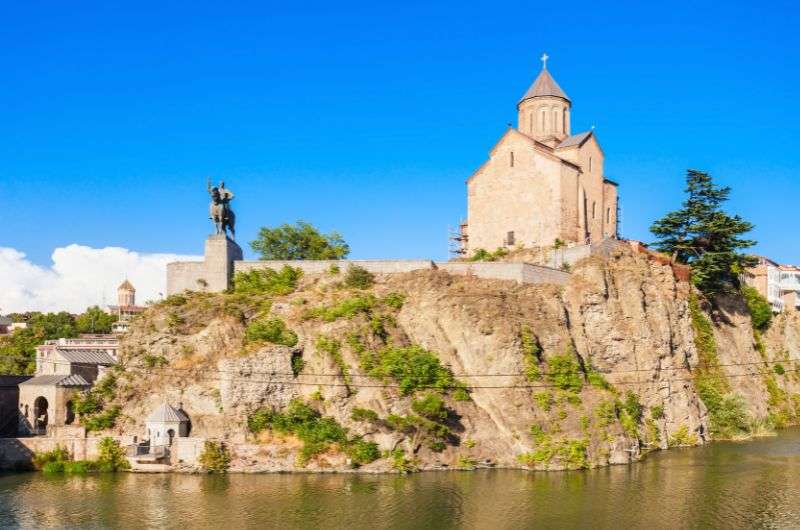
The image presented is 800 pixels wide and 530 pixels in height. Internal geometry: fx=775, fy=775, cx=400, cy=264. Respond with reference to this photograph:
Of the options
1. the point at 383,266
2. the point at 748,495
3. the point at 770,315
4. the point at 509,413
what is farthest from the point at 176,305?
the point at 770,315

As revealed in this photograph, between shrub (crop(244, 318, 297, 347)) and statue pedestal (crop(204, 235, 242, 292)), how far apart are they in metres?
6.52

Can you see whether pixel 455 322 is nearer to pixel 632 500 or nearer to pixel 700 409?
pixel 632 500

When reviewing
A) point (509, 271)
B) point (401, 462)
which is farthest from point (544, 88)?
point (401, 462)

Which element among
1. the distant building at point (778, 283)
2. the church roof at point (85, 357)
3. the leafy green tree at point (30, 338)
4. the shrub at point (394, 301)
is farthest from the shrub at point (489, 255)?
the leafy green tree at point (30, 338)

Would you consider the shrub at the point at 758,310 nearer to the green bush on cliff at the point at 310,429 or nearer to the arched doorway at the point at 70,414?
the green bush on cliff at the point at 310,429

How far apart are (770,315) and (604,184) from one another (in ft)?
64.5

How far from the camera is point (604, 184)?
58594 millimetres

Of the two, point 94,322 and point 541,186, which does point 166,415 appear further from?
point 94,322

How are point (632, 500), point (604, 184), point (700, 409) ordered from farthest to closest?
point (604, 184), point (700, 409), point (632, 500)

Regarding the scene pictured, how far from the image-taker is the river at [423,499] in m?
28.8

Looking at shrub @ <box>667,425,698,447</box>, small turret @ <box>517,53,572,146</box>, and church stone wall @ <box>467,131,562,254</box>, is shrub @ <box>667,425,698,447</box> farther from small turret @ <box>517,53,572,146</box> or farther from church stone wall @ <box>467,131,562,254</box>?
small turret @ <box>517,53,572,146</box>

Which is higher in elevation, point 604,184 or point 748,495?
point 604,184

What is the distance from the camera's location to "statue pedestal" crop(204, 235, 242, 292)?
4681 cm

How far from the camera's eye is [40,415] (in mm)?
43562
